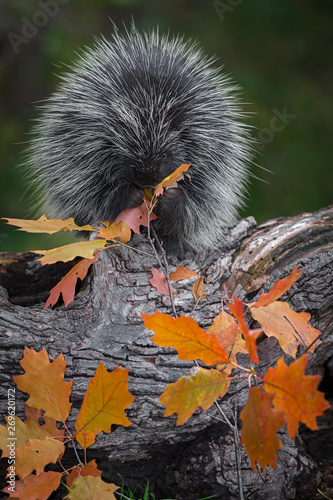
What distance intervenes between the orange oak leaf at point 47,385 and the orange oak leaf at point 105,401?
8cm

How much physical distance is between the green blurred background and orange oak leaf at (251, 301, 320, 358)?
229 cm

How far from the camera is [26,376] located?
1377 mm

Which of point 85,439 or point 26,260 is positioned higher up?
point 26,260

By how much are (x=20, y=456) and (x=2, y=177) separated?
118 inches

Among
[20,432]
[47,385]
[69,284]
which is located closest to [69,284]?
[69,284]

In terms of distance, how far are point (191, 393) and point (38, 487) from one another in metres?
0.48

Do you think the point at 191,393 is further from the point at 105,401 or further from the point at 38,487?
the point at 38,487

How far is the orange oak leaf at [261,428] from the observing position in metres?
1.03

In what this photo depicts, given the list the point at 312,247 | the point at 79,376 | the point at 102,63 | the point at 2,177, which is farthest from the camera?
the point at 2,177

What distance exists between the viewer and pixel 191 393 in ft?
3.67

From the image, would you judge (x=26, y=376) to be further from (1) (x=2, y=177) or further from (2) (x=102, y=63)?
(1) (x=2, y=177)

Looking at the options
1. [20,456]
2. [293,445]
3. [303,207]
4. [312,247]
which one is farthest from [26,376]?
[303,207]

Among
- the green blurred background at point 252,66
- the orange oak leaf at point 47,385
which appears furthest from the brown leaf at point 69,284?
the green blurred background at point 252,66

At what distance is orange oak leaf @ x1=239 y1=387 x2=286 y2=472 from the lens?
1034 millimetres
